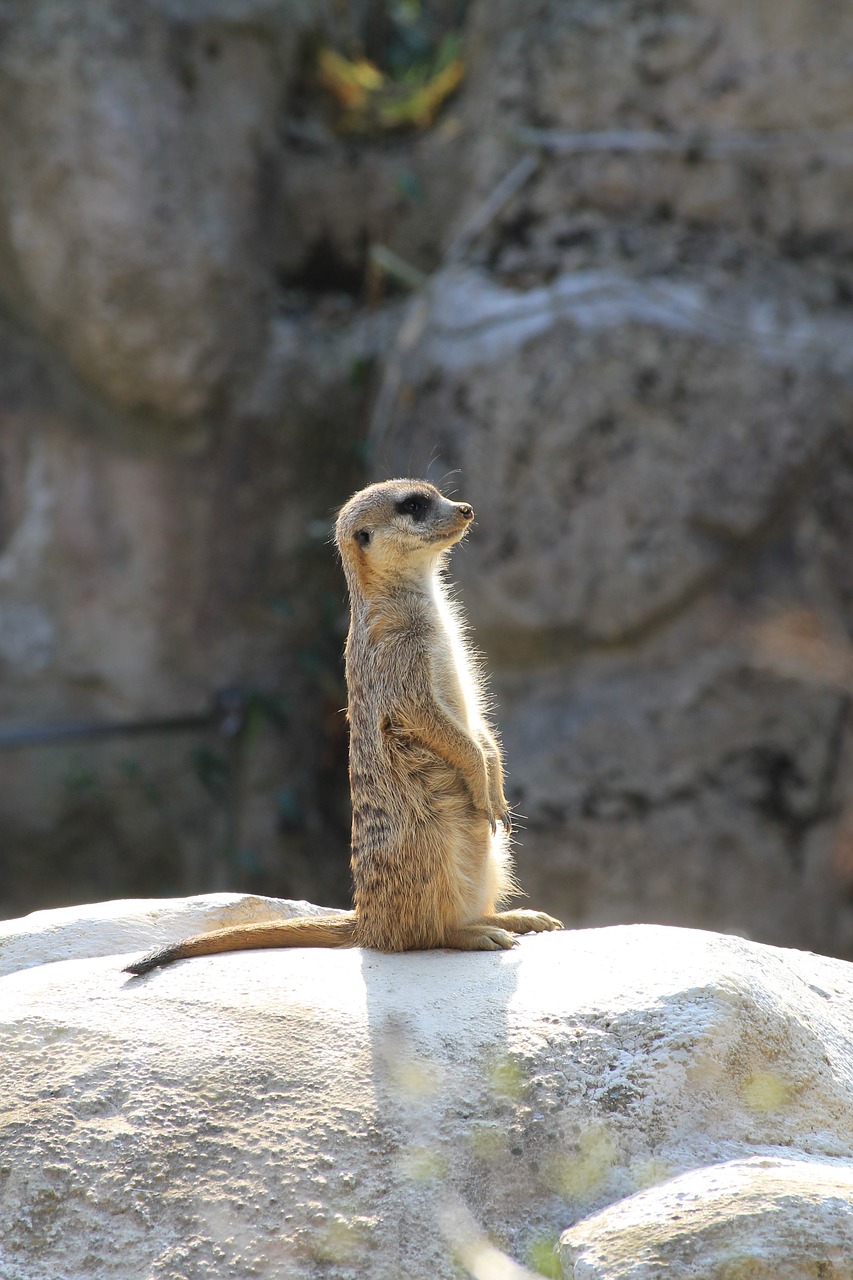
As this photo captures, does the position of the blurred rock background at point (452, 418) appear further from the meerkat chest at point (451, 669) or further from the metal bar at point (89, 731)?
the meerkat chest at point (451, 669)

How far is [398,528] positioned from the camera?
9.16 feet

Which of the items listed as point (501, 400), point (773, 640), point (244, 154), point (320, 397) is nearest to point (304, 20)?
point (244, 154)

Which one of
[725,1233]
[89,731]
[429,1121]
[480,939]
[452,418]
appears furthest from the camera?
[89,731]

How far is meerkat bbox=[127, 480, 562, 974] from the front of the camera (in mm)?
2656

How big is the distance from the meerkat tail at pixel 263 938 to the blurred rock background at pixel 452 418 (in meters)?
1.84

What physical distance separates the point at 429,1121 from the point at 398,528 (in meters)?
1.20

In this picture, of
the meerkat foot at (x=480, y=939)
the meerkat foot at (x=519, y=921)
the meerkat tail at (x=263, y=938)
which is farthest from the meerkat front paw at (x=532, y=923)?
the meerkat tail at (x=263, y=938)

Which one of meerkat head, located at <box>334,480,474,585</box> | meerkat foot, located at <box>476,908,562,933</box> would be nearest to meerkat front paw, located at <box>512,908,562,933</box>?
meerkat foot, located at <box>476,908,562,933</box>

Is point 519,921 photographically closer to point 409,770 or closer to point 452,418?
point 409,770

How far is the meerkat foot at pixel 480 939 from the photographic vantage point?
264 centimetres

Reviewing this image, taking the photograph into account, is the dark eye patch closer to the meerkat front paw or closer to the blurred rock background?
the meerkat front paw

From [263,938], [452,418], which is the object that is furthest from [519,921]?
[452,418]

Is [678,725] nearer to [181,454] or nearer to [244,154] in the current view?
[181,454]

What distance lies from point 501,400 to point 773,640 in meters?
1.82
